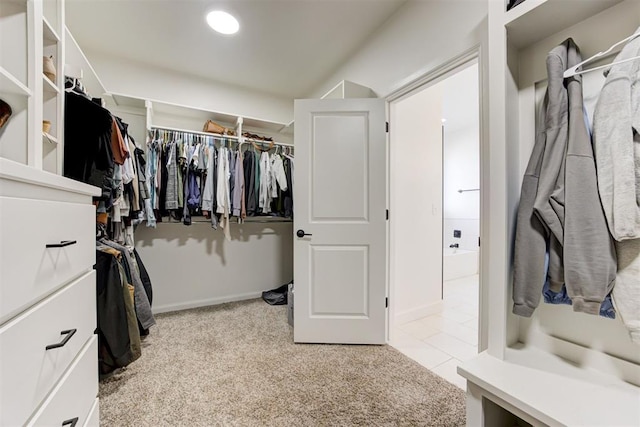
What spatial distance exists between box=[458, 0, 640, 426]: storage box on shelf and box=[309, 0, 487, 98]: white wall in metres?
0.64

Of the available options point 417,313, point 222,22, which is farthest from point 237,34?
point 417,313

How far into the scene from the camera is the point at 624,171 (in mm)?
620

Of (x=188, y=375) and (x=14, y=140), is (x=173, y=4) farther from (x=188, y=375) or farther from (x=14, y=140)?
(x=188, y=375)

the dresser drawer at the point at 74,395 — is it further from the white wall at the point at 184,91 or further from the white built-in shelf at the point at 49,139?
the white wall at the point at 184,91

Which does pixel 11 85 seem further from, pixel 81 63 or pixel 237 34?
pixel 237 34

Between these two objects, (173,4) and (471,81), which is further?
(471,81)

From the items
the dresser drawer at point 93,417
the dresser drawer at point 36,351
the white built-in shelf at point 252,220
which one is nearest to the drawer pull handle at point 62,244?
the dresser drawer at point 36,351

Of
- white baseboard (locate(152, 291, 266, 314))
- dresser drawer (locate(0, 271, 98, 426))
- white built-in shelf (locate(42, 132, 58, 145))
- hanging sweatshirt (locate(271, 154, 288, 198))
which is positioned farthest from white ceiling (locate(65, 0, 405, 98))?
white baseboard (locate(152, 291, 266, 314))

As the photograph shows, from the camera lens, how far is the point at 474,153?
171 inches

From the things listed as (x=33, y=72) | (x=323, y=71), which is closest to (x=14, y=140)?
(x=33, y=72)

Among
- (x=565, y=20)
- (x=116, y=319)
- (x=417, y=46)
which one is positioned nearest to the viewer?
(x=565, y=20)

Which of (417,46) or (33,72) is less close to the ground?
(417,46)

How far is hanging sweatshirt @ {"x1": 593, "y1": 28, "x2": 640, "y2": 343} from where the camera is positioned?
2.00 feet

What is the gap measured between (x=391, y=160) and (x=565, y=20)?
1.24m
